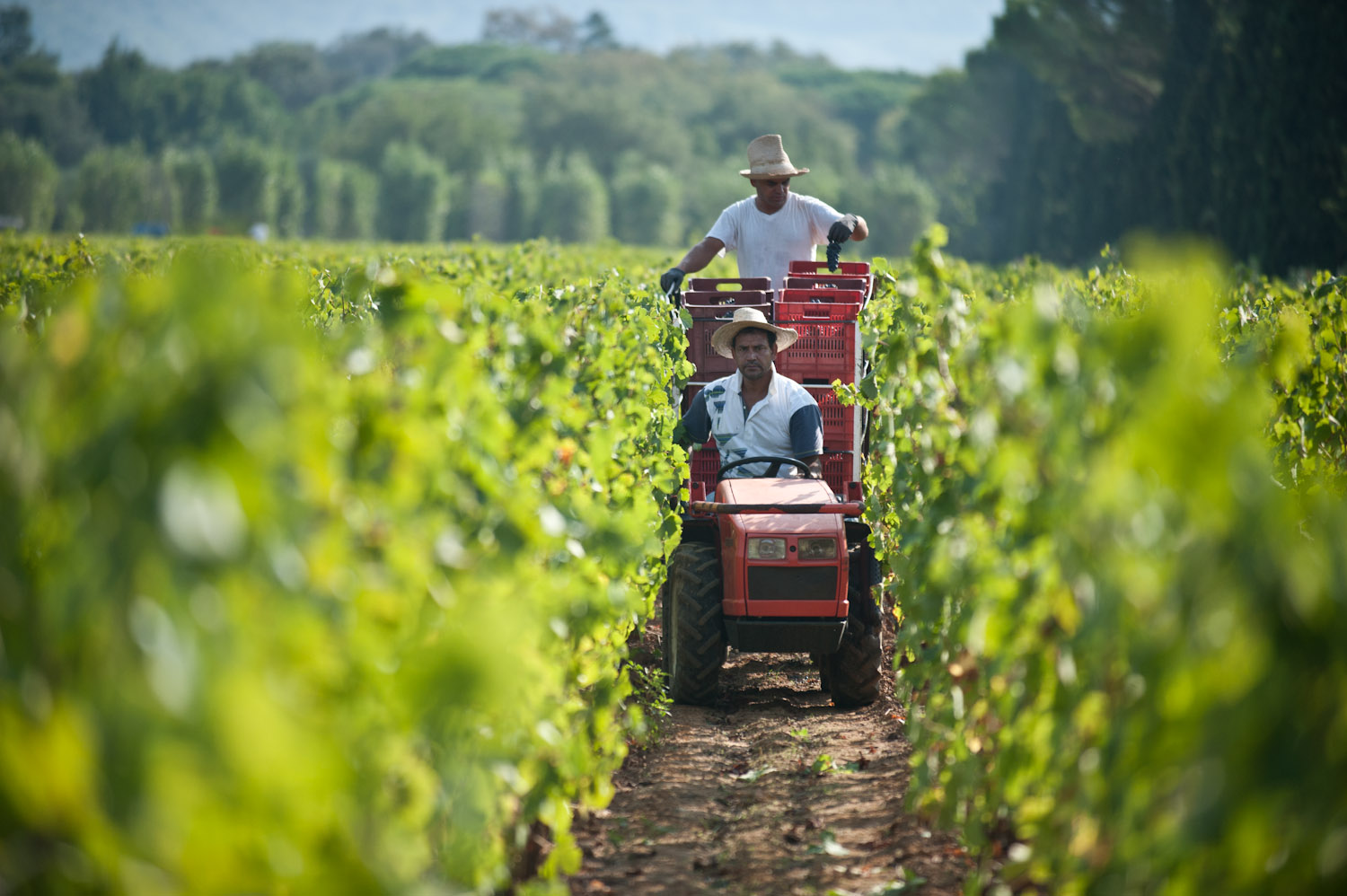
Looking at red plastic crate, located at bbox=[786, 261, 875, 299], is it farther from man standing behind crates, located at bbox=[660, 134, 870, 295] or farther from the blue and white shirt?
the blue and white shirt

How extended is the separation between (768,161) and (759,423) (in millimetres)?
2384

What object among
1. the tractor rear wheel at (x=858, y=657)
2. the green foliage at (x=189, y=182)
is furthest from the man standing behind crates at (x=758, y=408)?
the green foliage at (x=189, y=182)

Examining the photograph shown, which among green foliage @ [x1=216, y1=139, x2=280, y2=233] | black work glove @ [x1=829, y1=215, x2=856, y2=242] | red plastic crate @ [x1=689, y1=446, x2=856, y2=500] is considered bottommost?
red plastic crate @ [x1=689, y1=446, x2=856, y2=500]

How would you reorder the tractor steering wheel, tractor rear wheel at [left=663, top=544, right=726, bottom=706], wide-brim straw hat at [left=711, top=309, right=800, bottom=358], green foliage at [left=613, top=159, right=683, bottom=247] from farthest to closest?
1. green foliage at [left=613, top=159, right=683, bottom=247]
2. wide-brim straw hat at [left=711, top=309, right=800, bottom=358]
3. the tractor steering wheel
4. tractor rear wheel at [left=663, top=544, right=726, bottom=706]

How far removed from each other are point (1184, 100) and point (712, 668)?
103 ft

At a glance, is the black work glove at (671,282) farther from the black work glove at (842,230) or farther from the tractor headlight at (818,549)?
the tractor headlight at (818,549)

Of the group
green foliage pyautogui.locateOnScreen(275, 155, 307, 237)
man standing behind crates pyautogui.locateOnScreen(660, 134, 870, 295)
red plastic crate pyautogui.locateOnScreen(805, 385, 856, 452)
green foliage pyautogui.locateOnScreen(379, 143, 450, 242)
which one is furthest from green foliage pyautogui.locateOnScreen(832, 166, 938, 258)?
red plastic crate pyautogui.locateOnScreen(805, 385, 856, 452)

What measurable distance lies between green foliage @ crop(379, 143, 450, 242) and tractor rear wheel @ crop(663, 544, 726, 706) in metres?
95.6

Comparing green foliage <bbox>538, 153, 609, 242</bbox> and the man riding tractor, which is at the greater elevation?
green foliage <bbox>538, 153, 609, 242</bbox>

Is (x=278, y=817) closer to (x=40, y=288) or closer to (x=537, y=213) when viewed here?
(x=40, y=288)

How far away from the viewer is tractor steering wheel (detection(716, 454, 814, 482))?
621cm

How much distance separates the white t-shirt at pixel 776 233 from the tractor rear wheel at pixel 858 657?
3000 millimetres

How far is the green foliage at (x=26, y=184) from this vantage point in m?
76.1

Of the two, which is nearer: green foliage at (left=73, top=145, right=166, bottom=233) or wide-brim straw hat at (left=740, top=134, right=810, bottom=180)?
wide-brim straw hat at (left=740, top=134, right=810, bottom=180)
